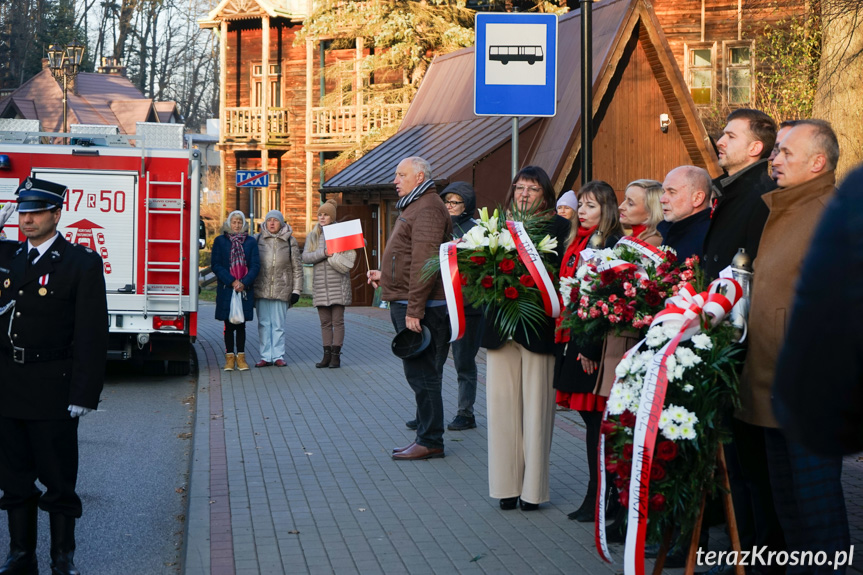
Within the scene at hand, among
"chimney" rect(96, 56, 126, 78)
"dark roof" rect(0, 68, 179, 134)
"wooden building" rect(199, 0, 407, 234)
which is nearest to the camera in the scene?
"wooden building" rect(199, 0, 407, 234)

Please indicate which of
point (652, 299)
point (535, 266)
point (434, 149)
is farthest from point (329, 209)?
point (652, 299)

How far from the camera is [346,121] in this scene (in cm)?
3262

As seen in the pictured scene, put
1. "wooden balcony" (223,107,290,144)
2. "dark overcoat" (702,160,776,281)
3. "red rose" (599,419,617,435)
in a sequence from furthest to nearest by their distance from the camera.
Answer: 1. "wooden balcony" (223,107,290,144)
2. "dark overcoat" (702,160,776,281)
3. "red rose" (599,419,617,435)

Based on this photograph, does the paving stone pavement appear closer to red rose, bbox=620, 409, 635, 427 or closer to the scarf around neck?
red rose, bbox=620, 409, 635, 427

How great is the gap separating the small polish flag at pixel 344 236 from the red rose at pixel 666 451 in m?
8.87

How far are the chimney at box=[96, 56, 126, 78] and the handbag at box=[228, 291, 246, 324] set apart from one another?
46304 millimetres

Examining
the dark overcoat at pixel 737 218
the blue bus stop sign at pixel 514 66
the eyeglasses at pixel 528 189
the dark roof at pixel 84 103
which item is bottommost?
the dark overcoat at pixel 737 218

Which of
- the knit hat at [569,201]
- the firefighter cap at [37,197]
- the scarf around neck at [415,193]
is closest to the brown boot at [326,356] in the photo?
the scarf around neck at [415,193]

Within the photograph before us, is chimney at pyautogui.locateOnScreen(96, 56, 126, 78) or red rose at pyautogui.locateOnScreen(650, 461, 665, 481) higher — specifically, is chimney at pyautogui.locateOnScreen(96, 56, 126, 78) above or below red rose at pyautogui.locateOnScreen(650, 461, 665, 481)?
above

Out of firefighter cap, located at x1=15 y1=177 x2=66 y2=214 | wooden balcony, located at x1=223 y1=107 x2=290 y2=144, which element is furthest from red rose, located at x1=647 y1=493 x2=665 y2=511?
wooden balcony, located at x1=223 y1=107 x2=290 y2=144

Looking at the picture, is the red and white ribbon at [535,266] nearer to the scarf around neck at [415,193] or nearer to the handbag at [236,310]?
the scarf around neck at [415,193]

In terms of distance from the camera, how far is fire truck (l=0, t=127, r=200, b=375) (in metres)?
12.6

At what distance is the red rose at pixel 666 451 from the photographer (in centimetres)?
431

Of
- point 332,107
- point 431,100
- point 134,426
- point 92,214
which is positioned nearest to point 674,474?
point 134,426
